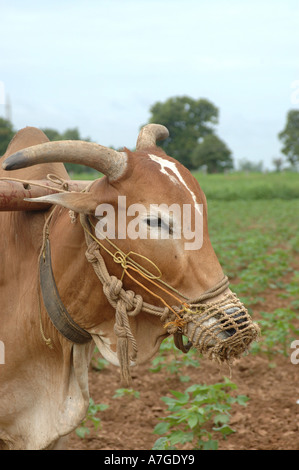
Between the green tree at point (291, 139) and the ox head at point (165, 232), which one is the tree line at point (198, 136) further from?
the ox head at point (165, 232)

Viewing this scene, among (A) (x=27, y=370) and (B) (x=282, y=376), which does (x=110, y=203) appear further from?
(B) (x=282, y=376)

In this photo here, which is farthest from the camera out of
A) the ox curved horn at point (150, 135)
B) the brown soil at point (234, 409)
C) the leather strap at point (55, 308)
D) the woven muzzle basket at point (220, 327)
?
the brown soil at point (234, 409)

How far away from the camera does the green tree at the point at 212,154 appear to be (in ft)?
→ 171

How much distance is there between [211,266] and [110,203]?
51 centimetres

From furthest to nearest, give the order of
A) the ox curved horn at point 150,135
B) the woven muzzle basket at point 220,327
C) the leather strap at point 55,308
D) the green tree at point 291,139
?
the green tree at point 291,139 → the ox curved horn at point 150,135 → the leather strap at point 55,308 → the woven muzzle basket at point 220,327

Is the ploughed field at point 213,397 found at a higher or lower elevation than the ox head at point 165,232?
lower

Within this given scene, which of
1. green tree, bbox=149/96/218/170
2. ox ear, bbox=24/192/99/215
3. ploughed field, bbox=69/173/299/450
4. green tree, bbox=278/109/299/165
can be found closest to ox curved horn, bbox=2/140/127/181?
ox ear, bbox=24/192/99/215

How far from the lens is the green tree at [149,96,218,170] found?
4884cm

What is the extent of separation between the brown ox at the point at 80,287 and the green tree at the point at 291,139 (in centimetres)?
5937

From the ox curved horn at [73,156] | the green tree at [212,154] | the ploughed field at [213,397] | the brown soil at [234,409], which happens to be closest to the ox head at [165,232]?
the ox curved horn at [73,156]

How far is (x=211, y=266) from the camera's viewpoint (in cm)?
233

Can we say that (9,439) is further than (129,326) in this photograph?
Yes

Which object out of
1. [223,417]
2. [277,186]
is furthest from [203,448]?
[277,186]

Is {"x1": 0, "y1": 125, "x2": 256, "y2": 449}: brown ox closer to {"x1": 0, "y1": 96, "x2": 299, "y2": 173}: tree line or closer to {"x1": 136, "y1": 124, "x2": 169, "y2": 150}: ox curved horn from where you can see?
{"x1": 136, "y1": 124, "x2": 169, "y2": 150}: ox curved horn
